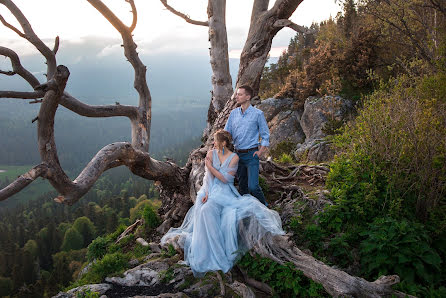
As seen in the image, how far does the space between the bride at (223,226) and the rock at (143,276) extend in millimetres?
465

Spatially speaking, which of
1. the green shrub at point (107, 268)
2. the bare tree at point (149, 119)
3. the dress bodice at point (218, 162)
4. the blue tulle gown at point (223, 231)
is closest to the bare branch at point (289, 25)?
the bare tree at point (149, 119)

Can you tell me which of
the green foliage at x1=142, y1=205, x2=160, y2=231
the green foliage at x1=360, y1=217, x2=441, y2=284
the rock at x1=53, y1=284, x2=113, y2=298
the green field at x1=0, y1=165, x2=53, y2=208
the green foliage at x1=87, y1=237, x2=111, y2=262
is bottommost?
the green field at x1=0, y1=165, x2=53, y2=208

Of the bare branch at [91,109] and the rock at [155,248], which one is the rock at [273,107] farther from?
the rock at [155,248]

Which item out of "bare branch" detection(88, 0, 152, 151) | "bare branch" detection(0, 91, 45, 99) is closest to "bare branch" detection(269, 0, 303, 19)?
"bare branch" detection(88, 0, 152, 151)

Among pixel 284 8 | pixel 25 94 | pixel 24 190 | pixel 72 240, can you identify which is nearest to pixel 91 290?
pixel 25 94

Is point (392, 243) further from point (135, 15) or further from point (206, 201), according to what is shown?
point (135, 15)

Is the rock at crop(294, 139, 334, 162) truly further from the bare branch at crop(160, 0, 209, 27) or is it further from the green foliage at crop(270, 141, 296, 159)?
the bare branch at crop(160, 0, 209, 27)

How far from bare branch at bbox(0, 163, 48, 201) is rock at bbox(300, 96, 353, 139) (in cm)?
1286

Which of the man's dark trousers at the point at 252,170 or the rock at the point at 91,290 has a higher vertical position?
the man's dark trousers at the point at 252,170

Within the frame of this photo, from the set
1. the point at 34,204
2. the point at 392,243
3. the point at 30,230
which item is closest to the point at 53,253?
the point at 30,230

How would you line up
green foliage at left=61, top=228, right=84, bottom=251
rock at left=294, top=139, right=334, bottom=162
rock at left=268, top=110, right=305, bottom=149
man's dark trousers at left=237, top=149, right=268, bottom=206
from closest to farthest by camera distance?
man's dark trousers at left=237, top=149, right=268, bottom=206 < rock at left=294, top=139, right=334, bottom=162 < rock at left=268, top=110, right=305, bottom=149 < green foliage at left=61, top=228, right=84, bottom=251

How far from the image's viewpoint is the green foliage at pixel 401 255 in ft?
13.5

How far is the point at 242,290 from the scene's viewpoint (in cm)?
403

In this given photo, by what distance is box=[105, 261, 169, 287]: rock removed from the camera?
4.59 meters
